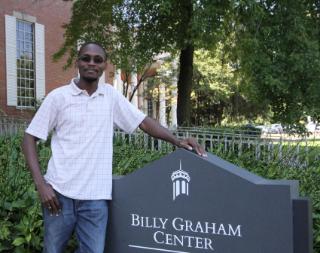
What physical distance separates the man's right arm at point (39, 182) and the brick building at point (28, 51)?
15.8 meters

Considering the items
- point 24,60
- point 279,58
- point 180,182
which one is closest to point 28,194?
point 180,182

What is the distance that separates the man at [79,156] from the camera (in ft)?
9.57

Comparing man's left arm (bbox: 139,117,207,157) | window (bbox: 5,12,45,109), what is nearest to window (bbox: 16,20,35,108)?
window (bbox: 5,12,45,109)

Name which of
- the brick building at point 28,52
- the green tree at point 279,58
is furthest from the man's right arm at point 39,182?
the brick building at point 28,52

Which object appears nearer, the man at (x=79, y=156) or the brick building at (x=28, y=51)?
the man at (x=79, y=156)

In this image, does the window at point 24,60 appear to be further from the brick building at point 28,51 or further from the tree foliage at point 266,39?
the tree foliage at point 266,39

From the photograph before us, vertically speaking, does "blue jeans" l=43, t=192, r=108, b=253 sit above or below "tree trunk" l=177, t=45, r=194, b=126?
below

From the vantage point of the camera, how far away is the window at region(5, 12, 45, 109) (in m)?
19.2

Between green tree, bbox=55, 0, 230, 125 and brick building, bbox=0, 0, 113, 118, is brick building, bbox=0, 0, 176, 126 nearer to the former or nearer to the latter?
brick building, bbox=0, 0, 113, 118

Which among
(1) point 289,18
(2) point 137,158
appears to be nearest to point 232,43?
(1) point 289,18

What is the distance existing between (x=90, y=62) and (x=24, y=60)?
1803cm

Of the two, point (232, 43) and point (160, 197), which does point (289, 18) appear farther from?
point (160, 197)

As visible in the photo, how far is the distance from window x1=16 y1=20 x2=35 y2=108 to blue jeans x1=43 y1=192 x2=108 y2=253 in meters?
17.3

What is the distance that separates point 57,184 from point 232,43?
9667 millimetres
